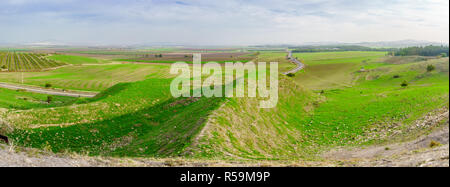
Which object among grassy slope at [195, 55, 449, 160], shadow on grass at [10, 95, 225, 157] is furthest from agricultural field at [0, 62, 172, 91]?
grassy slope at [195, 55, 449, 160]

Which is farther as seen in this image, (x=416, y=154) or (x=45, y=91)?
(x=45, y=91)

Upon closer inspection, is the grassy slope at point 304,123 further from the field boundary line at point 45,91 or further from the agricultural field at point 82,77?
the agricultural field at point 82,77

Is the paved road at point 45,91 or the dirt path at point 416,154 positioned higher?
the paved road at point 45,91

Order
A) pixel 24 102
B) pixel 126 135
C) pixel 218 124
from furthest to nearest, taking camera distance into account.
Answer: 1. pixel 24 102
2. pixel 126 135
3. pixel 218 124

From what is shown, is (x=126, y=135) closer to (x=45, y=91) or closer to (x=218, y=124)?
(x=218, y=124)

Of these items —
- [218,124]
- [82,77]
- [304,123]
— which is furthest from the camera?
[82,77]

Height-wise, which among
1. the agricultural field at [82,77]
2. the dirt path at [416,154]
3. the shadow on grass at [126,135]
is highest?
the agricultural field at [82,77]

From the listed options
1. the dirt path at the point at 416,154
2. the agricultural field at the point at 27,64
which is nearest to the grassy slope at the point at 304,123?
the dirt path at the point at 416,154

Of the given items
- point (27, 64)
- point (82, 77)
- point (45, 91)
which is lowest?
point (45, 91)

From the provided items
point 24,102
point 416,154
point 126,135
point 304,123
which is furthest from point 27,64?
point 416,154
